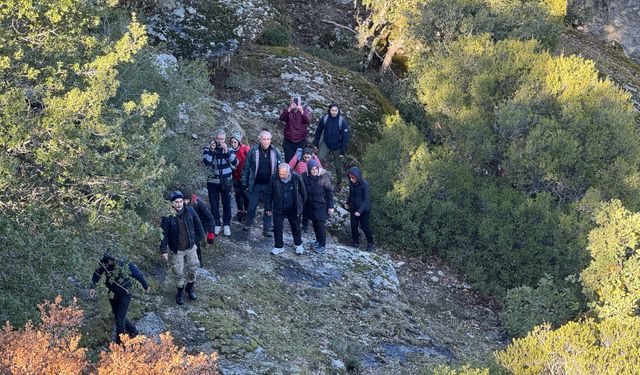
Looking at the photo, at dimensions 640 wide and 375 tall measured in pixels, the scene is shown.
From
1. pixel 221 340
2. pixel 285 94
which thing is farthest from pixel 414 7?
pixel 221 340

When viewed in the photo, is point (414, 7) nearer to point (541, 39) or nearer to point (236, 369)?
point (541, 39)

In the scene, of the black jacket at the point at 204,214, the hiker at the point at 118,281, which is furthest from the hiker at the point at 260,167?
the hiker at the point at 118,281

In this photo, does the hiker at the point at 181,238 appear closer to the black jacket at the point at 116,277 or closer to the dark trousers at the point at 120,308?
the black jacket at the point at 116,277

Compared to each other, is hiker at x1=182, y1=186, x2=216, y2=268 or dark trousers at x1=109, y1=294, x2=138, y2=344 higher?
hiker at x1=182, y1=186, x2=216, y2=268

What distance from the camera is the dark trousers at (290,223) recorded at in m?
12.8

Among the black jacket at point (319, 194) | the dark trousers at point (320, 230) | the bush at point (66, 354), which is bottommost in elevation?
the dark trousers at point (320, 230)

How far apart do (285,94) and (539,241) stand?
964 centimetres

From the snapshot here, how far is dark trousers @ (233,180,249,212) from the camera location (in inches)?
543

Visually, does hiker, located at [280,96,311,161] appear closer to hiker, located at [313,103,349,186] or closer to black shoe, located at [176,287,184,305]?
→ hiker, located at [313,103,349,186]

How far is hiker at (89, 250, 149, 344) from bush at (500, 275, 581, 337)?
8.88 metres

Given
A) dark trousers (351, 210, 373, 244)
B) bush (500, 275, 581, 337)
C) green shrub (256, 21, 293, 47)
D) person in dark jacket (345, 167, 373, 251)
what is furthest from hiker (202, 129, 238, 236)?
green shrub (256, 21, 293, 47)

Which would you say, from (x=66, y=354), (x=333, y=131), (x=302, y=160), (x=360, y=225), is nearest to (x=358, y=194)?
(x=360, y=225)

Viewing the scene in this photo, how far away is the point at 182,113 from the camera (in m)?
15.1

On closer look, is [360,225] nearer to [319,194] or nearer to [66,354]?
[319,194]
